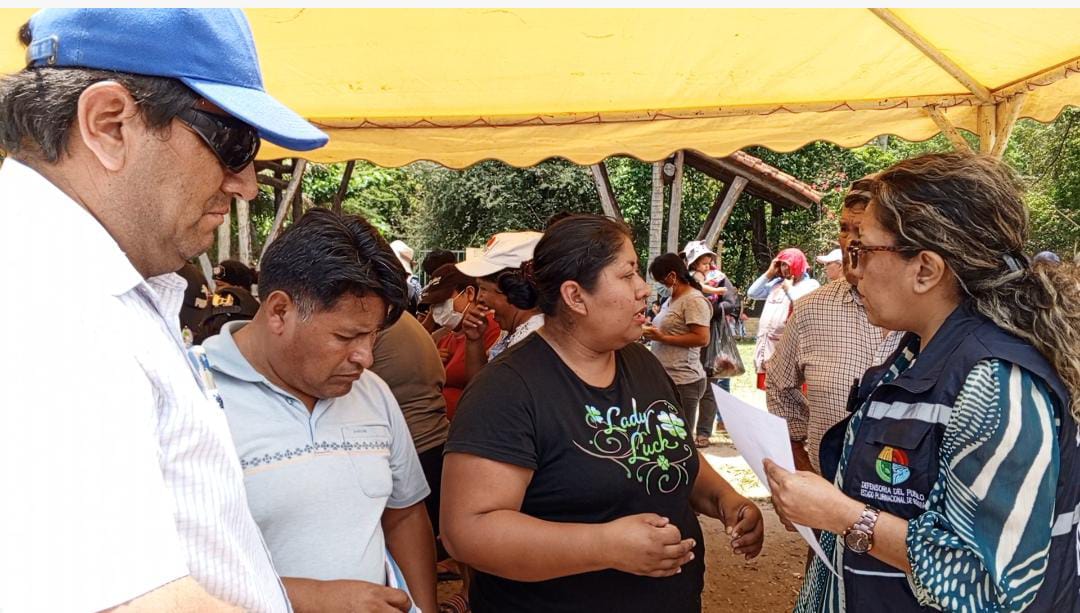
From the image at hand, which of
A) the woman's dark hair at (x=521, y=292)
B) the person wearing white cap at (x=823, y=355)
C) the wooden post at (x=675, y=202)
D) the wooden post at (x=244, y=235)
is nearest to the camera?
the person wearing white cap at (x=823, y=355)

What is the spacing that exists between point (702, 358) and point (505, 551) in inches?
238

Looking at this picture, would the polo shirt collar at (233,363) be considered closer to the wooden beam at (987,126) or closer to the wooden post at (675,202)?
the wooden beam at (987,126)

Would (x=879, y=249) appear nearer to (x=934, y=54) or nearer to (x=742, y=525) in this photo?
(x=742, y=525)

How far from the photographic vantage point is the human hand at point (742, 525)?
2111 millimetres

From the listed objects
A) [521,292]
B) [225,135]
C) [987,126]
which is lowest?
[521,292]

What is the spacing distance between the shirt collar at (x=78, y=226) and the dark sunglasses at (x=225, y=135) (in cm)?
18

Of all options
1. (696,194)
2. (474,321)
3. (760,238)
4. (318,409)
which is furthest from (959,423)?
(696,194)

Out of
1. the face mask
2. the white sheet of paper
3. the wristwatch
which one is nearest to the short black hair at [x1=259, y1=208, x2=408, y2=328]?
the white sheet of paper

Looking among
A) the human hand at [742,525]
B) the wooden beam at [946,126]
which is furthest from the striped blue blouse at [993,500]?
the wooden beam at [946,126]

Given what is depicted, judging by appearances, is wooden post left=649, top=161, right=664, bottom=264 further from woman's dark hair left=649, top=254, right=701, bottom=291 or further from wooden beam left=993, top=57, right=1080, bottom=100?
wooden beam left=993, top=57, right=1080, bottom=100

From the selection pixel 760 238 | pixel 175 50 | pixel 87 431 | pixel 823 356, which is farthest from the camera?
pixel 760 238

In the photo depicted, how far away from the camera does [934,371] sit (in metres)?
1.52

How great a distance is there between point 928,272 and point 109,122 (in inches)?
60.4

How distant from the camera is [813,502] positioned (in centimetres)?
158
